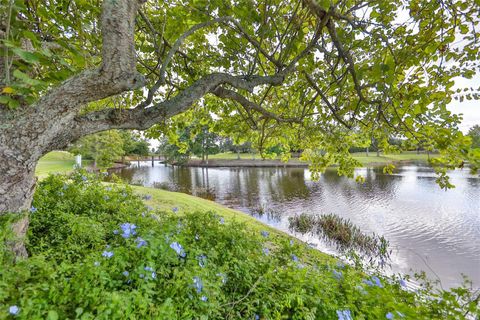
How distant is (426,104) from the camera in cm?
208

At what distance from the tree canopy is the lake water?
8.50ft

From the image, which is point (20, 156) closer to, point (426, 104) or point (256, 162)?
point (426, 104)

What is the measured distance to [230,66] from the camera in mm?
3361

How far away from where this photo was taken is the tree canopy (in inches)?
61.6

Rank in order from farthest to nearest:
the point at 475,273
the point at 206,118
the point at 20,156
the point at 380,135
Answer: the point at 475,273
the point at 206,118
the point at 380,135
the point at 20,156

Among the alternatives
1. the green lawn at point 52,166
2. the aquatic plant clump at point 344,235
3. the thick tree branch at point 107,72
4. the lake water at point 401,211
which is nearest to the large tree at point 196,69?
the thick tree branch at point 107,72

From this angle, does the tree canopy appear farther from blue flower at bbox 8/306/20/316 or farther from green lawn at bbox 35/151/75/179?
green lawn at bbox 35/151/75/179

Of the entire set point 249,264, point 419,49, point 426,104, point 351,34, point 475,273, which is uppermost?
point 351,34

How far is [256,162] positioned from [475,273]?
106ft

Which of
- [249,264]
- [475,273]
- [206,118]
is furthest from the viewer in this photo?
[475,273]

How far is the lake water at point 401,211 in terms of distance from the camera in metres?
6.82

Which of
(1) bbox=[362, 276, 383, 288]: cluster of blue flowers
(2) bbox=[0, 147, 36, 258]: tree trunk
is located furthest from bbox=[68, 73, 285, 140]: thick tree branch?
(1) bbox=[362, 276, 383, 288]: cluster of blue flowers

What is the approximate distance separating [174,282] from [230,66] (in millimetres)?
2885

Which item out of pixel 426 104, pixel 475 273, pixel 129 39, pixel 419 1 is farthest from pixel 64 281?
pixel 475 273
